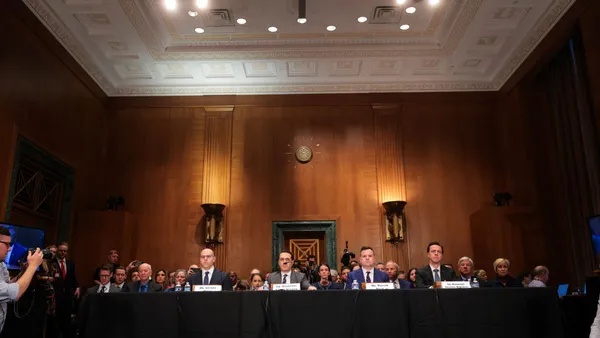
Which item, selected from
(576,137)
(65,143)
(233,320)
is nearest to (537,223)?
(576,137)

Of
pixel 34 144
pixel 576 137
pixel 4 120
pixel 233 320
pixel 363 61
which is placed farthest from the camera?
pixel 363 61

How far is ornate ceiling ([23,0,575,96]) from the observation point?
768 cm

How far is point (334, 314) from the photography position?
3.81 meters

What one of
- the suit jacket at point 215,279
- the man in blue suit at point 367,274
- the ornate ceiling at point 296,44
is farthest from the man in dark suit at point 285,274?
the ornate ceiling at point 296,44

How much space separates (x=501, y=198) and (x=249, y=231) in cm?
488

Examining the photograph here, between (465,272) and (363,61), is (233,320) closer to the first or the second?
(465,272)

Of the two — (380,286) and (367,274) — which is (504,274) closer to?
(367,274)

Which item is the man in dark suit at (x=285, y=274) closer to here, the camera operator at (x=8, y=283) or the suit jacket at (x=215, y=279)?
the suit jacket at (x=215, y=279)

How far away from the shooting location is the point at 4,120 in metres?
6.53

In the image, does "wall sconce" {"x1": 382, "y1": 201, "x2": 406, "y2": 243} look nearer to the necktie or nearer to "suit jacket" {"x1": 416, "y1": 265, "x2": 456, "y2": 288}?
"suit jacket" {"x1": 416, "y1": 265, "x2": 456, "y2": 288}

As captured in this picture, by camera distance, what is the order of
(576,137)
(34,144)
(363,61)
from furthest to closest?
(363,61)
(576,137)
(34,144)

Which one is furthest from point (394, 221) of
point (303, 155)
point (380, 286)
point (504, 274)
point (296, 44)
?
point (380, 286)

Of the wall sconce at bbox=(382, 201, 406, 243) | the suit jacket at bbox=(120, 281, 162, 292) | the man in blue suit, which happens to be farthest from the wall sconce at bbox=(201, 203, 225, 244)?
the man in blue suit

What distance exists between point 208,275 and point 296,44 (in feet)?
16.0
